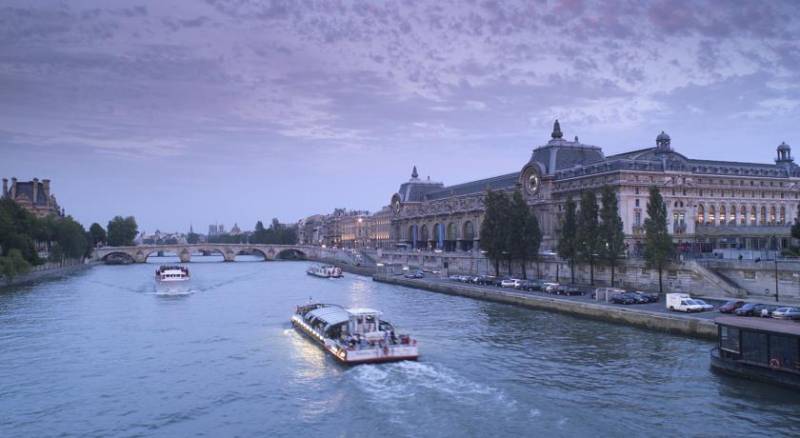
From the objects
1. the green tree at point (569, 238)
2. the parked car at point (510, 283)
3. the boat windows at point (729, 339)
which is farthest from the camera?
the parked car at point (510, 283)

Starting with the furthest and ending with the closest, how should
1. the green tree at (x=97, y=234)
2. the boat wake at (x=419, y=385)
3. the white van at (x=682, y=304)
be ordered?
the green tree at (x=97, y=234) → the white van at (x=682, y=304) → the boat wake at (x=419, y=385)

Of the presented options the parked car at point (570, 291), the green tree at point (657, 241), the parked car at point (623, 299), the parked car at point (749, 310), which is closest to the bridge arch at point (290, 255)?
the parked car at point (570, 291)

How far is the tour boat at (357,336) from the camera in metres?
34.6

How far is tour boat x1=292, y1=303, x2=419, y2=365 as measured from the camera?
34.6 metres

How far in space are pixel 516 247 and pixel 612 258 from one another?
17.0 metres

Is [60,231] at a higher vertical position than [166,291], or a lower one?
higher

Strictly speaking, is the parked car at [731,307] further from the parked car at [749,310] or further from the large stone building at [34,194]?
the large stone building at [34,194]

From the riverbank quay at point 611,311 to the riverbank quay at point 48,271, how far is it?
180ft

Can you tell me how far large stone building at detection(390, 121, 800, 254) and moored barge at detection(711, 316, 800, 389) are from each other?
46.4 metres

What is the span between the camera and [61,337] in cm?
4419

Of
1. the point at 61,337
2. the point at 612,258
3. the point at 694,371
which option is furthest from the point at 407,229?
the point at 694,371

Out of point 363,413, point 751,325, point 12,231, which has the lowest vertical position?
point 363,413

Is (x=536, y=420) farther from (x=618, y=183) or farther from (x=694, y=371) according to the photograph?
(x=618, y=183)

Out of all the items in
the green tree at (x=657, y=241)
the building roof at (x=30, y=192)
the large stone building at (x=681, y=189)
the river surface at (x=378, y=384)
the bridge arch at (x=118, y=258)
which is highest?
the building roof at (x=30, y=192)
